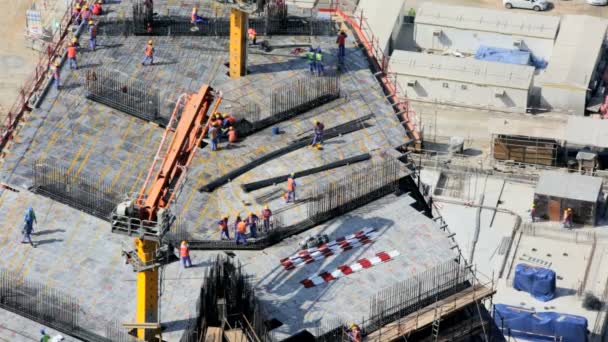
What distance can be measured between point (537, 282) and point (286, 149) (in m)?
22.0

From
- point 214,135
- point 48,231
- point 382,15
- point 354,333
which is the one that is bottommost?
point 354,333

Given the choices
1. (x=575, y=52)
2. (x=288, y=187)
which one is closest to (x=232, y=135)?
(x=288, y=187)

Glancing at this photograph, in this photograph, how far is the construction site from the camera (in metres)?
112

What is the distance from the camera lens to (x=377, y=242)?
12144 centimetres

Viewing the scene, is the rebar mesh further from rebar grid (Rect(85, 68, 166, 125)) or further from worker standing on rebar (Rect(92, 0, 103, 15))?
worker standing on rebar (Rect(92, 0, 103, 15))

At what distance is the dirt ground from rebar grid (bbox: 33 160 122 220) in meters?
39.1

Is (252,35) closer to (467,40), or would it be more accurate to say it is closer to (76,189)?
(76,189)

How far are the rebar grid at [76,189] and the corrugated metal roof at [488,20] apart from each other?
60.2m

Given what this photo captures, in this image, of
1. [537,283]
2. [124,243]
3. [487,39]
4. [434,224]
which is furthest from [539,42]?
[124,243]

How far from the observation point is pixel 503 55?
567 feet

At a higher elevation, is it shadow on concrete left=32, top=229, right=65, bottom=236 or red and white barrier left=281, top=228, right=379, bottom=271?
shadow on concrete left=32, top=229, right=65, bottom=236

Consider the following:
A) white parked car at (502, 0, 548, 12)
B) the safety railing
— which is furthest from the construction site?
white parked car at (502, 0, 548, 12)

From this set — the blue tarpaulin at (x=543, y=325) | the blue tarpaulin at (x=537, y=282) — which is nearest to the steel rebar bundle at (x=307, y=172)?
the blue tarpaulin at (x=543, y=325)

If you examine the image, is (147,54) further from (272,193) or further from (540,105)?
(540,105)
